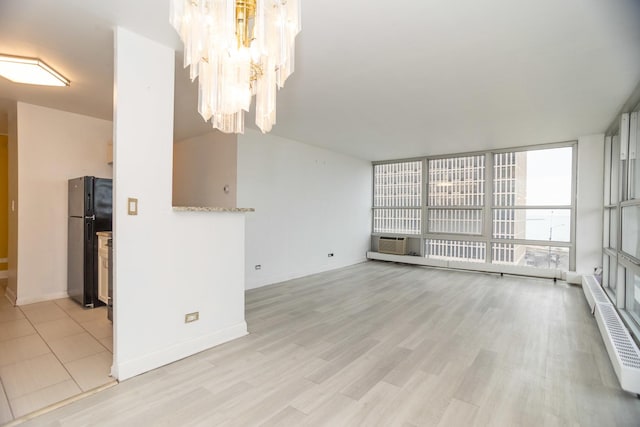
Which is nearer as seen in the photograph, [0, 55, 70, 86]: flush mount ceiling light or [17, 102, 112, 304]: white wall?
[0, 55, 70, 86]: flush mount ceiling light

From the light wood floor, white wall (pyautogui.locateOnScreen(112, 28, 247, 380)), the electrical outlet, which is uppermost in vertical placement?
white wall (pyautogui.locateOnScreen(112, 28, 247, 380))

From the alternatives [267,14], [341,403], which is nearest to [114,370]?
[341,403]

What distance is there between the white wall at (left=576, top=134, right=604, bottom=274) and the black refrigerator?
682 centimetres

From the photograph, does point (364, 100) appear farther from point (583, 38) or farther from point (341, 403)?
point (341, 403)

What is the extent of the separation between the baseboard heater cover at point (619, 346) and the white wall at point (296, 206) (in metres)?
3.92

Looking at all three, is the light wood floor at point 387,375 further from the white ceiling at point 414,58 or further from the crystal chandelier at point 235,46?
the white ceiling at point 414,58

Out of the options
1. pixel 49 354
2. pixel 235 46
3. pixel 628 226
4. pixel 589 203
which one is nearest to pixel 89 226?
pixel 49 354

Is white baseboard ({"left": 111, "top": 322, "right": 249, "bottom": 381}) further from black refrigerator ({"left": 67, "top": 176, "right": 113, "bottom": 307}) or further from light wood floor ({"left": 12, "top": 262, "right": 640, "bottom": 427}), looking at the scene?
black refrigerator ({"left": 67, "top": 176, "right": 113, "bottom": 307})

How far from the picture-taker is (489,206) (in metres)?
5.74

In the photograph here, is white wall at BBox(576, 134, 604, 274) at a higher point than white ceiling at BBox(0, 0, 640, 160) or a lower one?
lower

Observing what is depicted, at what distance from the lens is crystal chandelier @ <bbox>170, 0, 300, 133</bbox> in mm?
1491

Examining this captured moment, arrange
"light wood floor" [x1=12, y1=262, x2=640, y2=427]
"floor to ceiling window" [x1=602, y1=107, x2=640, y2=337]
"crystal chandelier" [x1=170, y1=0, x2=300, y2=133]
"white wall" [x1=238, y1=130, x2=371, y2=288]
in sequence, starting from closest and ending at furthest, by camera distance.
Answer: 1. "crystal chandelier" [x1=170, y1=0, x2=300, y2=133]
2. "light wood floor" [x1=12, y1=262, x2=640, y2=427]
3. "floor to ceiling window" [x1=602, y1=107, x2=640, y2=337]
4. "white wall" [x1=238, y1=130, x2=371, y2=288]

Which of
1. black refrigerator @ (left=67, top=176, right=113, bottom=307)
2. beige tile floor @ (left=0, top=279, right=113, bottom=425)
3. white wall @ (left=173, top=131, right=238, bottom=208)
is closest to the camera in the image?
beige tile floor @ (left=0, top=279, right=113, bottom=425)

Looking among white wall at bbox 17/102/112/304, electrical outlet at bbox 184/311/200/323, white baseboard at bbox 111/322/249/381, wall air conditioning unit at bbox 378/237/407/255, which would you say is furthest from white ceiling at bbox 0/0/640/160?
wall air conditioning unit at bbox 378/237/407/255
